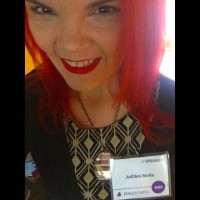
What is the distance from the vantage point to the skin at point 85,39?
4.15 feet

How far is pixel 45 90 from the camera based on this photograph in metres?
1.33

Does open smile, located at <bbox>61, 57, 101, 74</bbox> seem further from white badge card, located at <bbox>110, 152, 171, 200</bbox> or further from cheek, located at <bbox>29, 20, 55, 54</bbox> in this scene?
white badge card, located at <bbox>110, 152, 171, 200</bbox>

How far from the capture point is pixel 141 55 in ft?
4.18

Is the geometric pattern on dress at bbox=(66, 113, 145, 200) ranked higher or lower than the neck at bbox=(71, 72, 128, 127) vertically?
lower

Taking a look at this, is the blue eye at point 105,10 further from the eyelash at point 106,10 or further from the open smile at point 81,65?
the open smile at point 81,65

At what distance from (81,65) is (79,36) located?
9 cm

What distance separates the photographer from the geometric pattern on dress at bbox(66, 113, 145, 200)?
1.30 meters

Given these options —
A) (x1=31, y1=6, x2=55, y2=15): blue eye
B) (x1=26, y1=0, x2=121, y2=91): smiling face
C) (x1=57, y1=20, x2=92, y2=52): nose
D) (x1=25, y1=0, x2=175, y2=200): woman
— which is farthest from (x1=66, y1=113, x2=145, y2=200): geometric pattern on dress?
(x1=31, y1=6, x2=55, y2=15): blue eye

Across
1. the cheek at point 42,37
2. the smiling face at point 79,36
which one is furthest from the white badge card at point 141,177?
the cheek at point 42,37

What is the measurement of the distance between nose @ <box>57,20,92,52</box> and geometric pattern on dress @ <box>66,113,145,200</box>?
236 mm
